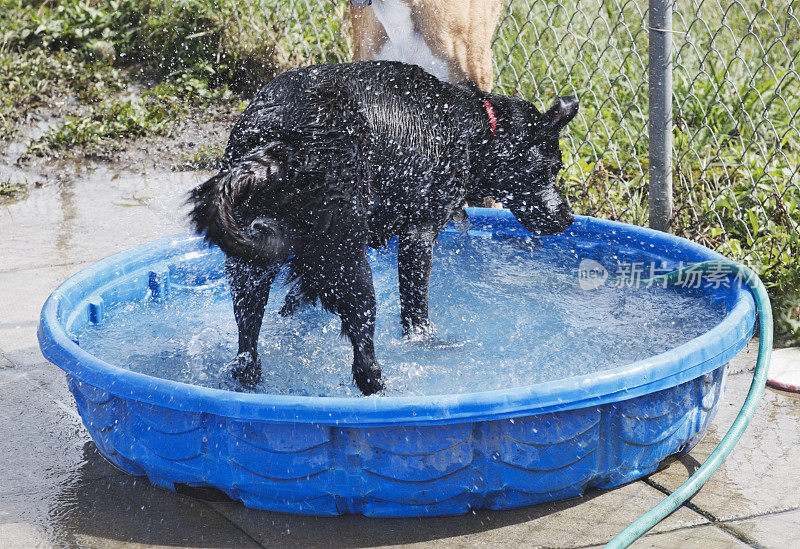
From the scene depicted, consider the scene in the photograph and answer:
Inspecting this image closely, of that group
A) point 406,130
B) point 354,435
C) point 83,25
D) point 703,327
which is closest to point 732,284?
point 703,327

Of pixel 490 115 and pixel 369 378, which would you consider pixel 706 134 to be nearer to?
pixel 490 115

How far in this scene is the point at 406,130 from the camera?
3.10m

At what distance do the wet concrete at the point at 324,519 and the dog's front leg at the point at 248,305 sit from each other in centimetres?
54

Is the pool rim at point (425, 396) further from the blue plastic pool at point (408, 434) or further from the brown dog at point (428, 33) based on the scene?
the brown dog at point (428, 33)

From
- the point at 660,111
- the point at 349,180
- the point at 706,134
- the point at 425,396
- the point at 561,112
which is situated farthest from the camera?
the point at 706,134

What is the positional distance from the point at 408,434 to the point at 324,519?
14.4 inches

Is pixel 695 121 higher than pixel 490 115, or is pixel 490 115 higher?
pixel 490 115

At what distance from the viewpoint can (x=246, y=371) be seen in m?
3.18

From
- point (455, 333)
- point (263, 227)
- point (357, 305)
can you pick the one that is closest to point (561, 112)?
point (455, 333)

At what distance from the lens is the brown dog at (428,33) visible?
397 centimetres

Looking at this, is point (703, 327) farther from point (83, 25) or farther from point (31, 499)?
point (83, 25)

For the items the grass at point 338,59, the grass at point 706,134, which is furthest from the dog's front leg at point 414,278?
the grass at point 338,59

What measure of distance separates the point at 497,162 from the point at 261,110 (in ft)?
3.47

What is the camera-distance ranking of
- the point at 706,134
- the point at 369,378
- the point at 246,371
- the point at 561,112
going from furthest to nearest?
1. the point at 706,134
2. the point at 561,112
3. the point at 246,371
4. the point at 369,378
